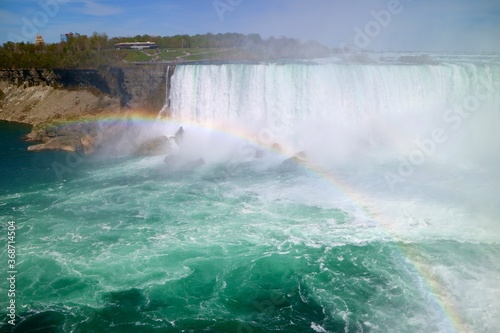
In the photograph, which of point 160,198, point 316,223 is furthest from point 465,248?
point 160,198

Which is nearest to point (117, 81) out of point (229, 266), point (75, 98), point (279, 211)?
point (75, 98)

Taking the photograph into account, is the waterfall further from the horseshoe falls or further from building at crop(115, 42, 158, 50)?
building at crop(115, 42, 158, 50)

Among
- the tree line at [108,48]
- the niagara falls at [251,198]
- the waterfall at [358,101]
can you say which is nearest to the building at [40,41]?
the tree line at [108,48]

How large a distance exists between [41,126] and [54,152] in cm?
515

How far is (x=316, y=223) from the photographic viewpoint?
1329cm

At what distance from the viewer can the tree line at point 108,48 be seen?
34062 mm

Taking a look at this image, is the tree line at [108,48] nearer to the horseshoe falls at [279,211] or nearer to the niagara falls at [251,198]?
the niagara falls at [251,198]

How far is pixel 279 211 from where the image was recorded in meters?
14.3

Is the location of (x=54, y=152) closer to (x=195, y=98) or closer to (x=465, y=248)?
(x=195, y=98)

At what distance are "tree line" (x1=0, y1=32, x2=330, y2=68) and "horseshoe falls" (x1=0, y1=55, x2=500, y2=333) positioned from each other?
1007 centimetres

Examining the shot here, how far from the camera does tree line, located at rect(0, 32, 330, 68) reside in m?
34.1

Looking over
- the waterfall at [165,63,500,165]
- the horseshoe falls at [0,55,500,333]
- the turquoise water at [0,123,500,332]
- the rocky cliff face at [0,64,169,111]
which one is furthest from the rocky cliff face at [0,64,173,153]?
the turquoise water at [0,123,500,332]

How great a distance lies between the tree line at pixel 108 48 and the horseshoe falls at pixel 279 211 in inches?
396

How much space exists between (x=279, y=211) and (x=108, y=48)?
36876 millimetres
